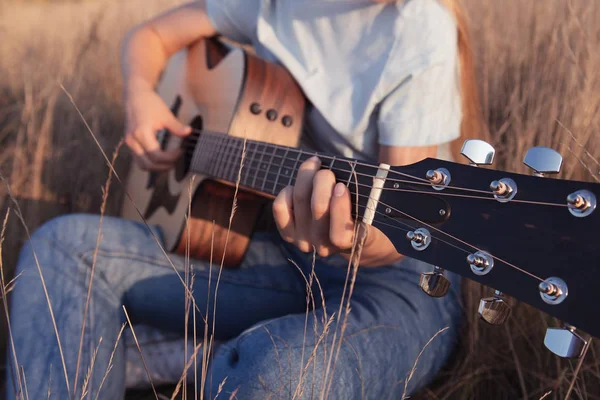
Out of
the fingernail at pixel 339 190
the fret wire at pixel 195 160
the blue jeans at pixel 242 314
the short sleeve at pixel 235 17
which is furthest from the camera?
the short sleeve at pixel 235 17

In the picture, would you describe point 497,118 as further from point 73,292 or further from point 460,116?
point 73,292

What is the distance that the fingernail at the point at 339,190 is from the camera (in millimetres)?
933

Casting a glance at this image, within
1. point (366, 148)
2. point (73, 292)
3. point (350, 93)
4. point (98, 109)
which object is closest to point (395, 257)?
point (366, 148)

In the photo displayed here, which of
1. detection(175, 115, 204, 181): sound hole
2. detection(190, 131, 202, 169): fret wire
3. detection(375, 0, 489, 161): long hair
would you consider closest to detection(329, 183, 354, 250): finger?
detection(375, 0, 489, 161): long hair

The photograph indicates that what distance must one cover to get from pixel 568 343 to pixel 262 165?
69 cm

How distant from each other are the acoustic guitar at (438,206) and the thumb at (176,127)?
4.7 inches

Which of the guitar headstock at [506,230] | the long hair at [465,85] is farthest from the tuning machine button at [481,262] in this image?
the long hair at [465,85]

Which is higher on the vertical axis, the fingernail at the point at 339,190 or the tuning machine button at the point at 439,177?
the tuning machine button at the point at 439,177

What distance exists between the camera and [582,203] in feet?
2.18

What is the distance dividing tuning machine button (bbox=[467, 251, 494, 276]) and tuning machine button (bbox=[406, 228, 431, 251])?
73 mm

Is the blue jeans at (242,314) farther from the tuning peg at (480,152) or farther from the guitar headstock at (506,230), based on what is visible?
the tuning peg at (480,152)

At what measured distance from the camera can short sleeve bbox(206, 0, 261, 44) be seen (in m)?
1.58

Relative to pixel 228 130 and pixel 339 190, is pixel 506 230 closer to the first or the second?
pixel 339 190

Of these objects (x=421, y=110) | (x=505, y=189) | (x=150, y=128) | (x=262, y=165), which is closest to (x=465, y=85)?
(x=421, y=110)
